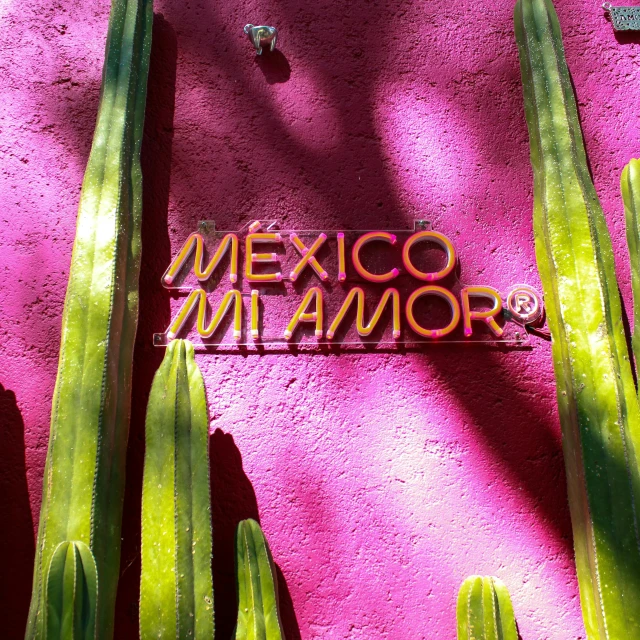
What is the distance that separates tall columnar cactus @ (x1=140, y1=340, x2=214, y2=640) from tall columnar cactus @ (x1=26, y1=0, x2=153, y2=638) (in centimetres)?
12

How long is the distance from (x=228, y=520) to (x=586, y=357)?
1.05 m

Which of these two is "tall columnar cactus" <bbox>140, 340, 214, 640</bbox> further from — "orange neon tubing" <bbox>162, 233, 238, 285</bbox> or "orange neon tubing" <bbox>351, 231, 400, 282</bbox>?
"orange neon tubing" <bbox>351, 231, 400, 282</bbox>

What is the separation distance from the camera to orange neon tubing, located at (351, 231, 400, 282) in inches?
67.5

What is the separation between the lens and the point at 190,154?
186 centimetres

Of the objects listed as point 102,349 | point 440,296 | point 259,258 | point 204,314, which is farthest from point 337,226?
point 102,349

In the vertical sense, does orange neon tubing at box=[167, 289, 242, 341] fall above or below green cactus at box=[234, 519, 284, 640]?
above

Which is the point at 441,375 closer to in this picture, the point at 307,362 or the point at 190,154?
the point at 307,362

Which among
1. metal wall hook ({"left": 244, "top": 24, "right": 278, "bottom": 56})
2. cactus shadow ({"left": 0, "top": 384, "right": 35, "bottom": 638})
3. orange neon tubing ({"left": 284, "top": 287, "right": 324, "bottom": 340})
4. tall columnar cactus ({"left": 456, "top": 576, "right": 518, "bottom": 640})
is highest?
metal wall hook ({"left": 244, "top": 24, "right": 278, "bottom": 56})

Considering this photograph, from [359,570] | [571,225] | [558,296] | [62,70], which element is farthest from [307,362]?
[62,70]

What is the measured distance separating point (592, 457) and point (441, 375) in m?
0.45

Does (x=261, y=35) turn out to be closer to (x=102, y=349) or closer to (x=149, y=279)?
(x=149, y=279)

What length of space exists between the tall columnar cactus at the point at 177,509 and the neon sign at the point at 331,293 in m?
0.27

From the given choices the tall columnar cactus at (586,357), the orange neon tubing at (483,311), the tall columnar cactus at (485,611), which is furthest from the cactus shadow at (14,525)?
the tall columnar cactus at (586,357)

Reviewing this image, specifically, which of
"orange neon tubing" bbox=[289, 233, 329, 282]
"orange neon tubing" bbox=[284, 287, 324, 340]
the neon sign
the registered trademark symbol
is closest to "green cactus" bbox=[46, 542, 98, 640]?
the neon sign
